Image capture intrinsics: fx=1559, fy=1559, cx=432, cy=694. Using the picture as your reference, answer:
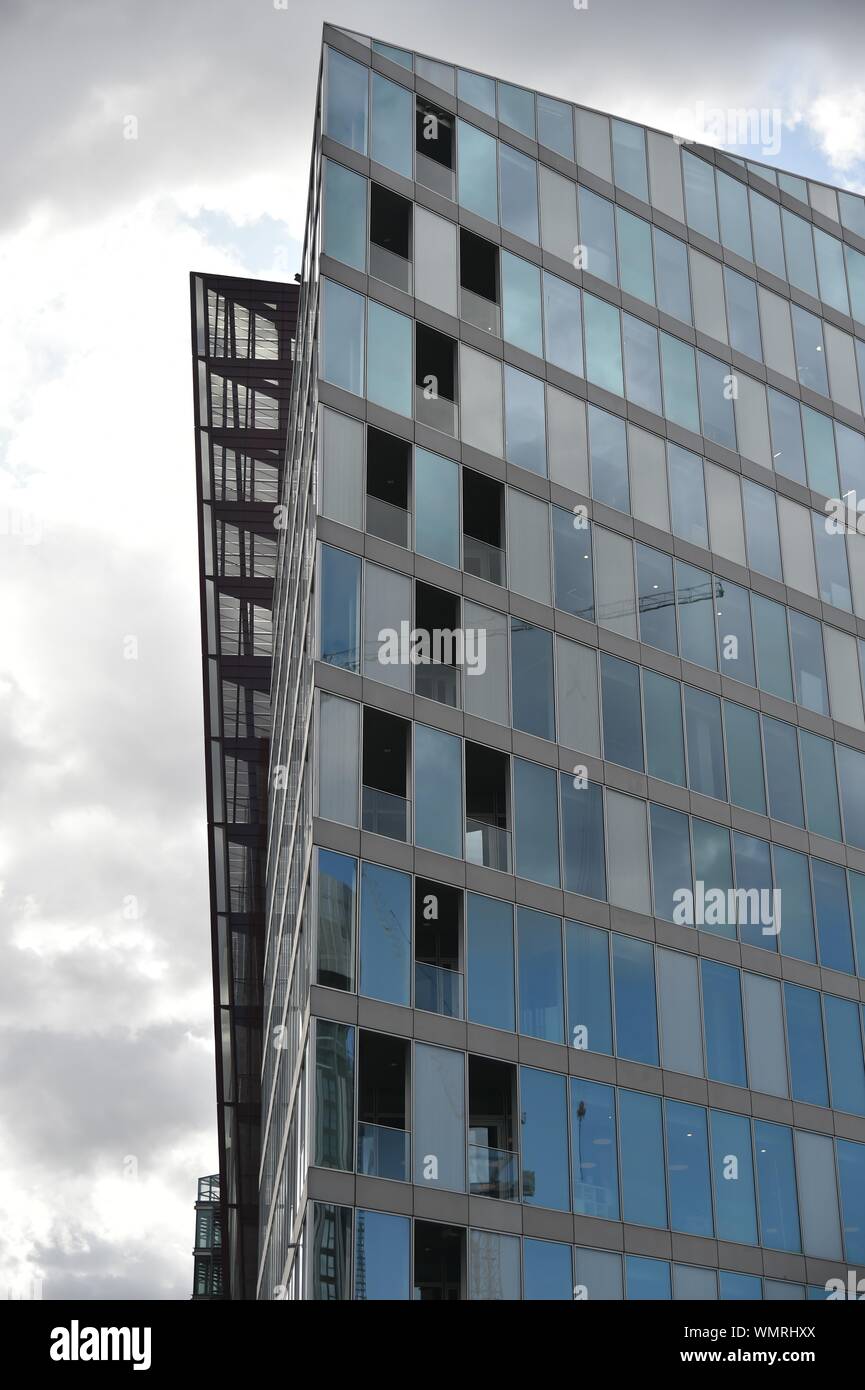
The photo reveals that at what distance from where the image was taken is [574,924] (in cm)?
3522

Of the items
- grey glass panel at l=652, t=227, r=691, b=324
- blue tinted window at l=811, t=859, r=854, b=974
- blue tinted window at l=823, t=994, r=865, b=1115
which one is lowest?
blue tinted window at l=823, t=994, r=865, b=1115

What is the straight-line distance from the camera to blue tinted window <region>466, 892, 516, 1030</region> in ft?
108

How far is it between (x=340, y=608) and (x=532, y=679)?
5.24 m

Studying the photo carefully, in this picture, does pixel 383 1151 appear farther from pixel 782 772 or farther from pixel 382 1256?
pixel 782 772

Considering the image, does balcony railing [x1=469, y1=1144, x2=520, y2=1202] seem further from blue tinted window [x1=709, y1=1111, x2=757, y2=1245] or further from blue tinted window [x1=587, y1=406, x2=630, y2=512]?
blue tinted window [x1=587, y1=406, x2=630, y2=512]

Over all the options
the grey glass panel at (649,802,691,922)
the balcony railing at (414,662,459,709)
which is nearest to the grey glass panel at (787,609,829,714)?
the grey glass panel at (649,802,691,922)

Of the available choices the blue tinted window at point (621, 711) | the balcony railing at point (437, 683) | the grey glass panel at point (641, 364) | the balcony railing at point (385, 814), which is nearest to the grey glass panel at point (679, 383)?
the grey glass panel at point (641, 364)

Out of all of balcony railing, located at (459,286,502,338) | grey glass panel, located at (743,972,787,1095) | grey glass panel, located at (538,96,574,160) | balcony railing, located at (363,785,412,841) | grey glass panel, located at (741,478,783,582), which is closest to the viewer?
balcony railing, located at (363,785,412,841)

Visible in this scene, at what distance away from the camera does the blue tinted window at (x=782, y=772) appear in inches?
1594

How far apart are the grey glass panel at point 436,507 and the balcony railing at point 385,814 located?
21.0 ft

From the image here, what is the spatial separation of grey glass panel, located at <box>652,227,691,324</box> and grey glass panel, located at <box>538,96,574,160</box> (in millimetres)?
3521

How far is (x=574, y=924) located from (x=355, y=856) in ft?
18.6

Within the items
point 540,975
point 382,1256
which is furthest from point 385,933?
point 382,1256
